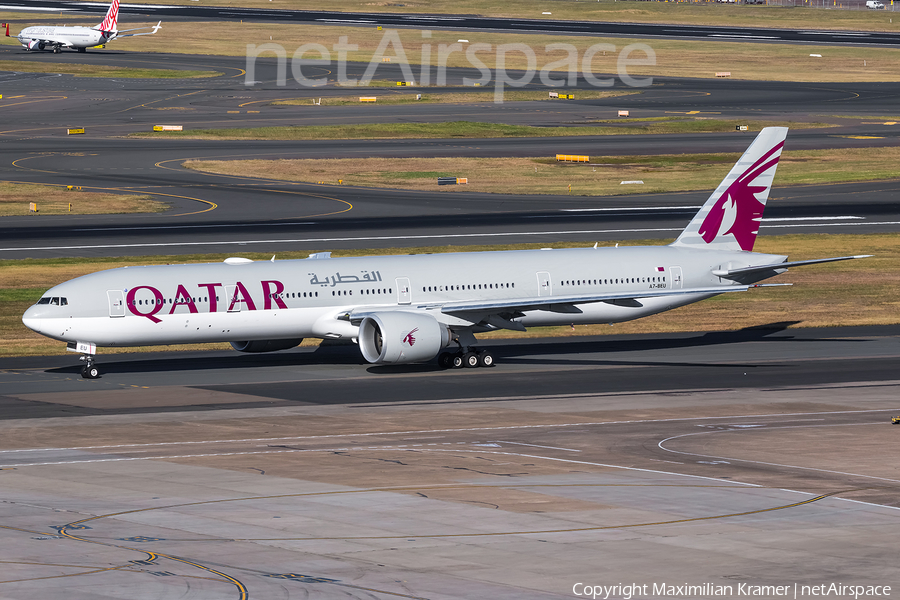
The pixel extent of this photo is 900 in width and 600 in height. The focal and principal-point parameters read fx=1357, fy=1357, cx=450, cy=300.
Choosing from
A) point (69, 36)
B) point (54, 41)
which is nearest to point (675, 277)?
point (69, 36)

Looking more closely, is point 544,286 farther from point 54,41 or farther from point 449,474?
point 54,41

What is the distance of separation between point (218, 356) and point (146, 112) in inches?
3555

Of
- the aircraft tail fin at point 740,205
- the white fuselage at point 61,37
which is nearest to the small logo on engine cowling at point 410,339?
the aircraft tail fin at point 740,205

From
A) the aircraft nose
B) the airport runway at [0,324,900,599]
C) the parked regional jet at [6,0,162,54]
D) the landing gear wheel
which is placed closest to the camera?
the airport runway at [0,324,900,599]

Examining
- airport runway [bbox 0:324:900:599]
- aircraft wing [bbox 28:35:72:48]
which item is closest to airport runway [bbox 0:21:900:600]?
airport runway [bbox 0:324:900:599]

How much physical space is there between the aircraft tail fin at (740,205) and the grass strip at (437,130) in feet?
230

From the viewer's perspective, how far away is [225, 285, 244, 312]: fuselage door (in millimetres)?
51969

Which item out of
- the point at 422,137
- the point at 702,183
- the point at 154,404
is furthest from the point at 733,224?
the point at 422,137

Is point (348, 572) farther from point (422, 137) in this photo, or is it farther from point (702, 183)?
point (422, 137)

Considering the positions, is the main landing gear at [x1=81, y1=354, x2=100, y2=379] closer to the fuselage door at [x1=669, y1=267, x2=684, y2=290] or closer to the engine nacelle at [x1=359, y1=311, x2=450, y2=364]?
the engine nacelle at [x1=359, y1=311, x2=450, y2=364]

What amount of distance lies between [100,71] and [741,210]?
13029 cm

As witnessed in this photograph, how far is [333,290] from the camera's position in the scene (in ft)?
177

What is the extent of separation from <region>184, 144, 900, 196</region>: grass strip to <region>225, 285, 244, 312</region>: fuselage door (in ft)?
176

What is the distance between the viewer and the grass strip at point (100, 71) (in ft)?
568
